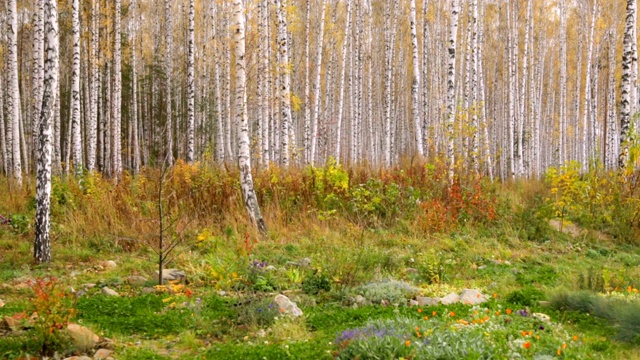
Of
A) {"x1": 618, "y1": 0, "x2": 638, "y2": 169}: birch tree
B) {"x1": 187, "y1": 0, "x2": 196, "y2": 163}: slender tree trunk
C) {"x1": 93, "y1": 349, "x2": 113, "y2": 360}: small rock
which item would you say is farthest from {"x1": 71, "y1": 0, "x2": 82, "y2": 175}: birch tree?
{"x1": 618, "y1": 0, "x2": 638, "y2": 169}: birch tree

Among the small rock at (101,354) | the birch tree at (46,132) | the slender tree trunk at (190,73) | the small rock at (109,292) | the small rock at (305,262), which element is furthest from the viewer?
the slender tree trunk at (190,73)

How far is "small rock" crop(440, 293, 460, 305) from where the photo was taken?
20.3 ft

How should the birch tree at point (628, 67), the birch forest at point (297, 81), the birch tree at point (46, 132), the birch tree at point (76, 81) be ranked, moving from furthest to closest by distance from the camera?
the birch forest at point (297, 81), the birch tree at point (76, 81), the birch tree at point (628, 67), the birch tree at point (46, 132)

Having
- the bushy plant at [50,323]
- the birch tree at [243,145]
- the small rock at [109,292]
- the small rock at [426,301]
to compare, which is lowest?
the small rock at [426,301]

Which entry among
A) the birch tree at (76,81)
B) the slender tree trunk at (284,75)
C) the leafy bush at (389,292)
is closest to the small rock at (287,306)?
the leafy bush at (389,292)

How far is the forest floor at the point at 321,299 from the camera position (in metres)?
4.60

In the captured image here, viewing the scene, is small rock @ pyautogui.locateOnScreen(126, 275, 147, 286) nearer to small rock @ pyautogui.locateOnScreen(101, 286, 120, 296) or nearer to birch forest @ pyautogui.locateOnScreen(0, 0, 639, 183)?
small rock @ pyautogui.locateOnScreen(101, 286, 120, 296)

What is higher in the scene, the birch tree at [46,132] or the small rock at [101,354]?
the birch tree at [46,132]

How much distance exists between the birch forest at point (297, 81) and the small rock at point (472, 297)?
5991mm

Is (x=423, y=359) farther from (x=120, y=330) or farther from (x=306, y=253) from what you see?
(x=306, y=253)

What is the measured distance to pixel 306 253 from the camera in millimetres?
8969

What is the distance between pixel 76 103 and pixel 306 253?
27.0 feet

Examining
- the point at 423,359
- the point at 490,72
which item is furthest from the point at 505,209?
the point at 490,72

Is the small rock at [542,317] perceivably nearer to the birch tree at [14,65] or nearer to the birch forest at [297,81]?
the birch forest at [297,81]
